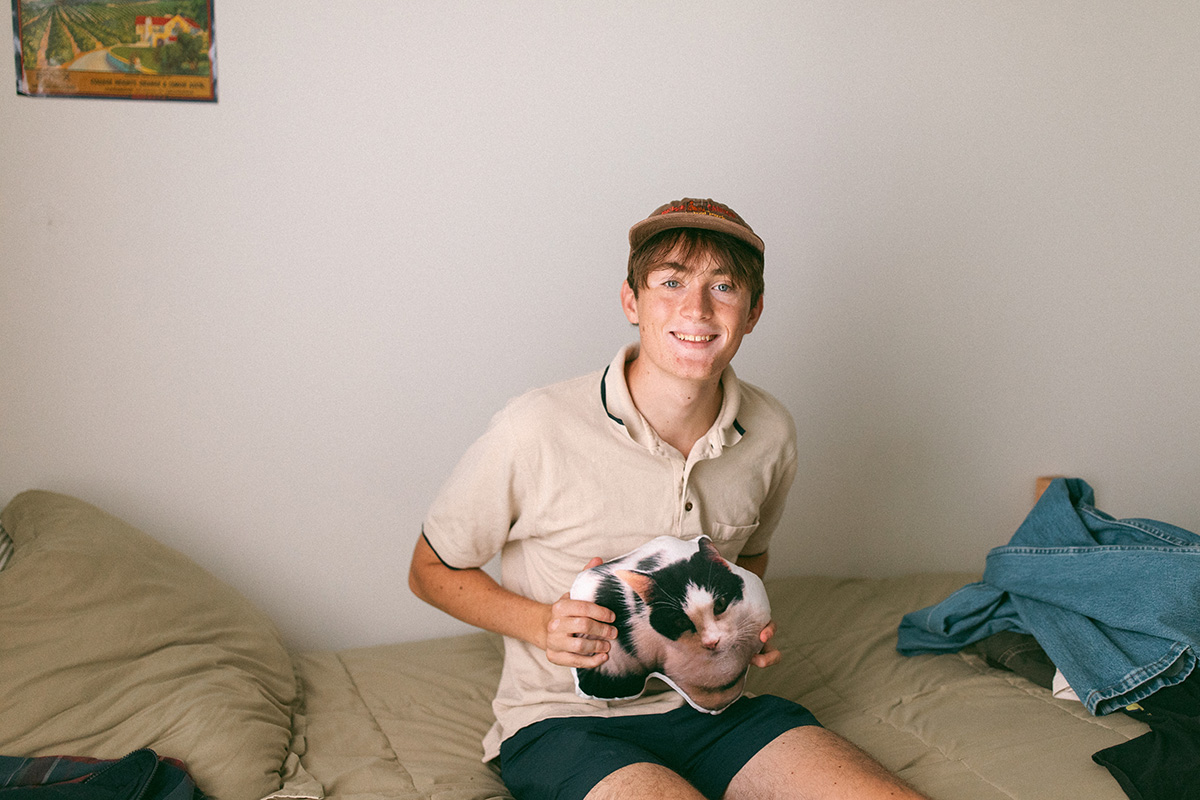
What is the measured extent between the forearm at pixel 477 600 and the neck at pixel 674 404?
1.05ft

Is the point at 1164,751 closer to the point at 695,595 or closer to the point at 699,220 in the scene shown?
the point at 695,595

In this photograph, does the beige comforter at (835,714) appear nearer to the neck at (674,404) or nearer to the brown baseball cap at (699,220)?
the neck at (674,404)

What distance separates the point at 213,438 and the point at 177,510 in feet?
0.53

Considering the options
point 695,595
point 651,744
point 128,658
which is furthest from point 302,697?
point 695,595

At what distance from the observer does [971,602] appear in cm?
172

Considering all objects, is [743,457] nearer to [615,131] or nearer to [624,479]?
[624,479]

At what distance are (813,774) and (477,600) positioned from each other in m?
0.54

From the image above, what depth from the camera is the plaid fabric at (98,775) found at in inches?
45.3

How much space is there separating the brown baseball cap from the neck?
0.70ft

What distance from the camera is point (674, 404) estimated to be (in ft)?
4.43

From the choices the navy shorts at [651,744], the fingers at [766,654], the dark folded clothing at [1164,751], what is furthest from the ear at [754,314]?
the dark folded clothing at [1164,751]

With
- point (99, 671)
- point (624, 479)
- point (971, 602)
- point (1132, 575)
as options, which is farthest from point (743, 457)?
point (99, 671)

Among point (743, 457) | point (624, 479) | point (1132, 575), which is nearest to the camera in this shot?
point (624, 479)

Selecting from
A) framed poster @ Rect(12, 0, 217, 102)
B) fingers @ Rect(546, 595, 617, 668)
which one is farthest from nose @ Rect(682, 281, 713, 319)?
framed poster @ Rect(12, 0, 217, 102)
